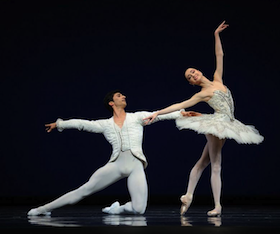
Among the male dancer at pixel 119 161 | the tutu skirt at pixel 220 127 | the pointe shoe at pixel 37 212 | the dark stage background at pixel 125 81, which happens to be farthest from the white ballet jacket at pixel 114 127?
the dark stage background at pixel 125 81

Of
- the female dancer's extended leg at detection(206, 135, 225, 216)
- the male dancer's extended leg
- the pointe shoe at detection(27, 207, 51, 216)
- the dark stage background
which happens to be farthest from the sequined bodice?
the dark stage background

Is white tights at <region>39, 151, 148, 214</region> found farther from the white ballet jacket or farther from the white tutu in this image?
the white tutu

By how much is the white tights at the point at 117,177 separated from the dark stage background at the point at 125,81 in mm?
2117

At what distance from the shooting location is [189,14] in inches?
259

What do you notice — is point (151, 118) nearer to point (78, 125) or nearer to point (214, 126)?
point (214, 126)

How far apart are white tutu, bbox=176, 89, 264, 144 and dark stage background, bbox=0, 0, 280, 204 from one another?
82.3 inches

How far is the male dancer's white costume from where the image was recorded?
4.26m

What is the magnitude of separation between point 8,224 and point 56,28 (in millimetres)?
3740

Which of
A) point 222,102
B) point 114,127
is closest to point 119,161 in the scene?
point 114,127

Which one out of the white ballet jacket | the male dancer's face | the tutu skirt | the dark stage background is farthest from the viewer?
the dark stage background

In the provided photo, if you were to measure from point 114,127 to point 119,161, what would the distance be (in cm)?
32

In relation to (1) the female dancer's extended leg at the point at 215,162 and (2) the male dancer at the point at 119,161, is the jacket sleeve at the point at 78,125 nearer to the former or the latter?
(2) the male dancer at the point at 119,161

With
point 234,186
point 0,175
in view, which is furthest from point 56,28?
point 234,186

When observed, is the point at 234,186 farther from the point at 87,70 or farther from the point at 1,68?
the point at 1,68
